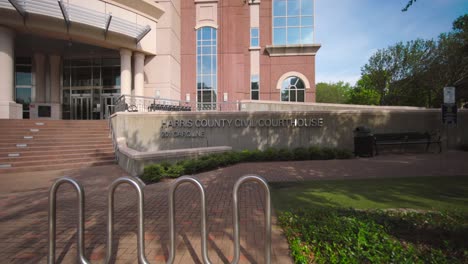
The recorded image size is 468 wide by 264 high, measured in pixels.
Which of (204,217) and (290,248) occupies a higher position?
(204,217)

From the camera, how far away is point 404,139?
12695 mm

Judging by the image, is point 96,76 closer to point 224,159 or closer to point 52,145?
point 52,145

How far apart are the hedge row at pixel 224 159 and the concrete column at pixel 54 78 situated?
1975 centimetres

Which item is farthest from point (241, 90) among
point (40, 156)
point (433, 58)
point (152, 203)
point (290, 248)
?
point (433, 58)

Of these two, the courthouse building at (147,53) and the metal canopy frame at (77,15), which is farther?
the courthouse building at (147,53)

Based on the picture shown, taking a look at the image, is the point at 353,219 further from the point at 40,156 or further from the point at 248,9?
the point at 248,9

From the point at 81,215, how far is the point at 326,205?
13.8 ft

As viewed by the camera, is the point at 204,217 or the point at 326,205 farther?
the point at 326,205

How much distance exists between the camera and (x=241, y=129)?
13312mm

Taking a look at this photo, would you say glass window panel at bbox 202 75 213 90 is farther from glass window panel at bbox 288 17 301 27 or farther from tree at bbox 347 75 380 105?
tree at bbox 347 75 380 105

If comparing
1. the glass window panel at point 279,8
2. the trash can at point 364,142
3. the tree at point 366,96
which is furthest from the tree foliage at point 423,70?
the trash can at point 364,142

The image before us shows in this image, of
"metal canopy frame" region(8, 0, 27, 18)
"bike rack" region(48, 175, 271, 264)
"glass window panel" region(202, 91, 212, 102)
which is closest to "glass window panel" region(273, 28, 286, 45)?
"glass window panel" region(202, 91, 212, 102)

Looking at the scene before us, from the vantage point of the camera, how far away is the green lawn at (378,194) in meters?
4.74

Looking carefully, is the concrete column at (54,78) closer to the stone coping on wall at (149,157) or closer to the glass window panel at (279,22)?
the stone coping on wall at (149,157)
